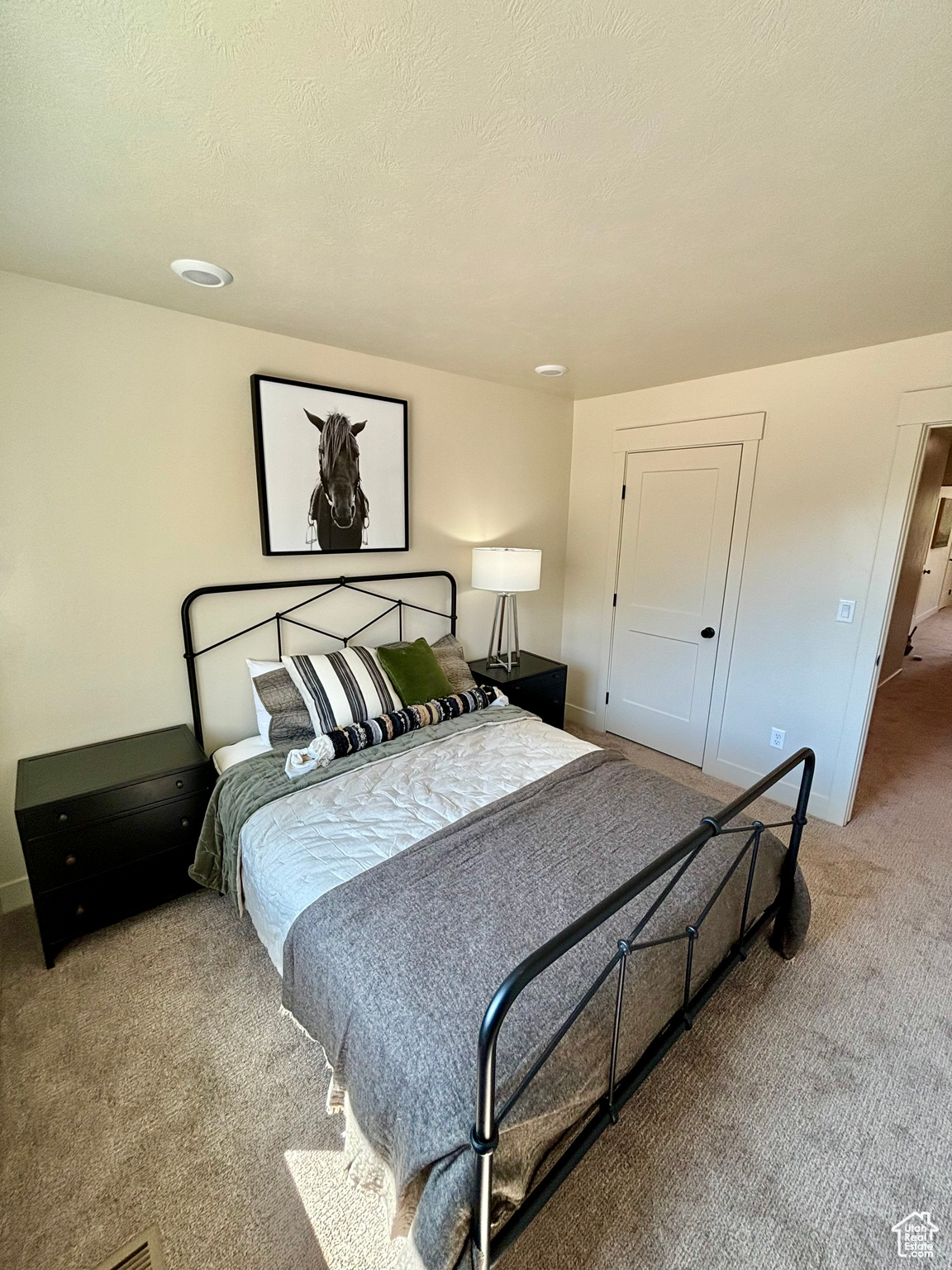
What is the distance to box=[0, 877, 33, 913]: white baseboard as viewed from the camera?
2156 millimetres

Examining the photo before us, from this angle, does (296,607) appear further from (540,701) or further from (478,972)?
(478,972)

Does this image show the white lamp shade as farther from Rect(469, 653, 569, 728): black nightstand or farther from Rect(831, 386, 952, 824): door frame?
Rect(831, 386, 952, 824): door frame

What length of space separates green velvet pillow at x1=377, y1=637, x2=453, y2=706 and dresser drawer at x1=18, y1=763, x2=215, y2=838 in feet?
3.14

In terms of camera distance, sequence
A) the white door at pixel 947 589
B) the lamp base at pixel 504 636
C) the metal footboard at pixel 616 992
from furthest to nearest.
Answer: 1. the white door at pixel 947 589
2. the lamp base at pixel 504 636
3. the metal footboard at pixel 616 992

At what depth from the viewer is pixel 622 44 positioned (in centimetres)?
95

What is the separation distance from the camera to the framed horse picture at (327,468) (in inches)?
99.3

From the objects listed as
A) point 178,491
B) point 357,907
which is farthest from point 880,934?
point 178,491

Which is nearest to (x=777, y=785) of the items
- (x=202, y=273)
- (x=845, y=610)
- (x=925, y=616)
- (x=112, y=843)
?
(x=845, y=610)

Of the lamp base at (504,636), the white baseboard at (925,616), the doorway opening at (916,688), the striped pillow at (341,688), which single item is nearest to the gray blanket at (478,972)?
the striped pillow at (341,688)

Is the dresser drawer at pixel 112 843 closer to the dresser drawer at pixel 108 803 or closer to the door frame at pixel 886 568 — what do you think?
the dresser drawer at pixel 108 803

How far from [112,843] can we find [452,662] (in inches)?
70.8

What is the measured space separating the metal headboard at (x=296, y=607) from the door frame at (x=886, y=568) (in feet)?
7.62

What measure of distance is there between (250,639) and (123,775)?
0.84 meters

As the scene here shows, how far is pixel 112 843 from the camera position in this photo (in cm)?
201
